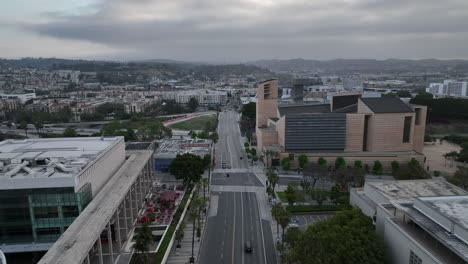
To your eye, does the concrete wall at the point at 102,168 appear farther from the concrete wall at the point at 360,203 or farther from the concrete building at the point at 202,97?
the concrete building at the point at 202,97

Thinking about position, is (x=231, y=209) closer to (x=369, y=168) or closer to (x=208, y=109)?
(x=369, y=168)

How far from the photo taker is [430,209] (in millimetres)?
27500

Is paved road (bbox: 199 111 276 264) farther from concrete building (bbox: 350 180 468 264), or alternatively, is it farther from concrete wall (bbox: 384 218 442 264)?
concrete building (bbox: 350 180 468 264)

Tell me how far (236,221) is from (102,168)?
18.9 m

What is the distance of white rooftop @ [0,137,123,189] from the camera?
33.1m

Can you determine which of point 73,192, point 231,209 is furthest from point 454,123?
point 73,192

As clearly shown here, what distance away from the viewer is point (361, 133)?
69.5m


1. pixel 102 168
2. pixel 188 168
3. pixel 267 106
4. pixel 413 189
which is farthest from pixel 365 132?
pixel 102 168

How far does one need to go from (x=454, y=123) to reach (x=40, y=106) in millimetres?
152409

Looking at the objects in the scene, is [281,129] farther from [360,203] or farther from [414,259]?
[414,259]

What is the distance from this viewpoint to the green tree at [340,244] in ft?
88.7

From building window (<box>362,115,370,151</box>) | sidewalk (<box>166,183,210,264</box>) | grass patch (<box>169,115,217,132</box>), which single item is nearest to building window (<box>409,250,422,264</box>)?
sidewalk (<box>166,183,210,264</box>)

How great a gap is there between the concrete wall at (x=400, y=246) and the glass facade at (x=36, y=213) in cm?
3009

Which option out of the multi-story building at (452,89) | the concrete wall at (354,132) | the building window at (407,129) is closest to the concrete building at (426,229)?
the concrete wall at (354,132)
